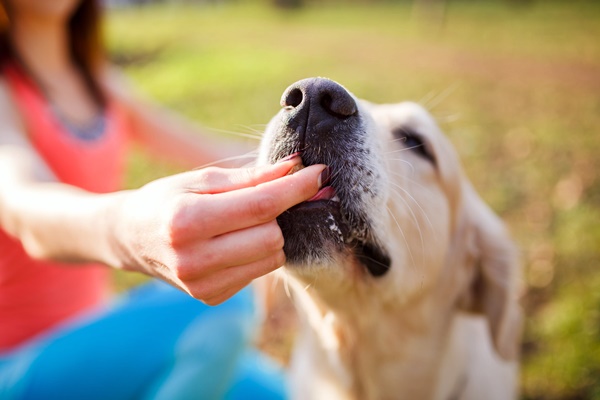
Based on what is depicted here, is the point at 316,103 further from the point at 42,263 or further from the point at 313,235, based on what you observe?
the point at 42,263

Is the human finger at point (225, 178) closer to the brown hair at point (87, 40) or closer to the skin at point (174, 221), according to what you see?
the skin at point (174, 221)

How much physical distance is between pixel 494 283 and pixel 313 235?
1168 millimetres

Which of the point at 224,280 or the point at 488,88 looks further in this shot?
the point at 488,88

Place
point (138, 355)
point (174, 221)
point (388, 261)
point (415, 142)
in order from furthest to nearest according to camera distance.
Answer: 1. point (138, 355)
2. point (415, 142)
3. point (388, 261)
4. point (174, 221)

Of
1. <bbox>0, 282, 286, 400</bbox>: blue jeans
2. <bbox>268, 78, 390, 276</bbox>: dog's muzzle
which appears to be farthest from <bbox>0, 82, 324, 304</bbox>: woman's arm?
<bbox>0, 282, 286, 400</bbox>: blue jeans

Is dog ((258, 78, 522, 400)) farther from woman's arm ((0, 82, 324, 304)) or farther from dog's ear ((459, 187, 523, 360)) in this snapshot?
woman's arm ((0, 82, 324, 304))

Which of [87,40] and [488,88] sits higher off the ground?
[87,40]

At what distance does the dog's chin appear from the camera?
4.43 feet

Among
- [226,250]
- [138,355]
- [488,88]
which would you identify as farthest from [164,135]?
[488,88]

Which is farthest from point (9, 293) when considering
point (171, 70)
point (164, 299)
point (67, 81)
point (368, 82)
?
point (171, 70)

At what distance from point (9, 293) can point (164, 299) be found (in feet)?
2.62

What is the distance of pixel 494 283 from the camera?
216 centimetres

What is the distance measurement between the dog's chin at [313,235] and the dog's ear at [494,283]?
1011 mm

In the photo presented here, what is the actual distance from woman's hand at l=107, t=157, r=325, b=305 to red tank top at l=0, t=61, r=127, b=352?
5.81 ft
